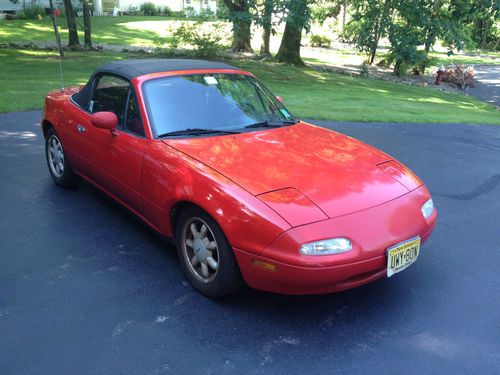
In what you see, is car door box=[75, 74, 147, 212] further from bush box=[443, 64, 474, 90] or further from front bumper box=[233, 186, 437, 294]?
bush box=[443, 64, 474, 90]

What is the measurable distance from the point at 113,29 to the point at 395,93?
22.7m

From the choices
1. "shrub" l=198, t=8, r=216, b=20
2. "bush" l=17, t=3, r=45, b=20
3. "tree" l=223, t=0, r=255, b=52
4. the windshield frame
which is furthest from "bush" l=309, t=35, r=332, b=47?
the windshield frame

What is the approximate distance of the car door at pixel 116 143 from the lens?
3879 mm

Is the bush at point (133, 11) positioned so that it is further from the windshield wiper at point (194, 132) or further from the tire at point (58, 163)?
the windshield wiper at point (194, 132)

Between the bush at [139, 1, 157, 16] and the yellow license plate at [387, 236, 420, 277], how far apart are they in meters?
47.6

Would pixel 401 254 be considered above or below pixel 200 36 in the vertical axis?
below

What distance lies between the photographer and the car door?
3.88 meters

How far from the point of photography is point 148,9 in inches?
1813

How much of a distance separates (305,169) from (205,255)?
3.06 ft

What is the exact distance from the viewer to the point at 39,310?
3.15 meters

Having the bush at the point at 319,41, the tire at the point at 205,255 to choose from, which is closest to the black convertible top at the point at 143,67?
the tire at the point at 205,255

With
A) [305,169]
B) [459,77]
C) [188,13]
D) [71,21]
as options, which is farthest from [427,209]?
[71,21]

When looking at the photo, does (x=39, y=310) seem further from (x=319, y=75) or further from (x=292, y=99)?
(x=319, y=75)

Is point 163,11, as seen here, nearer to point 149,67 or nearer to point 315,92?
point 315,92
